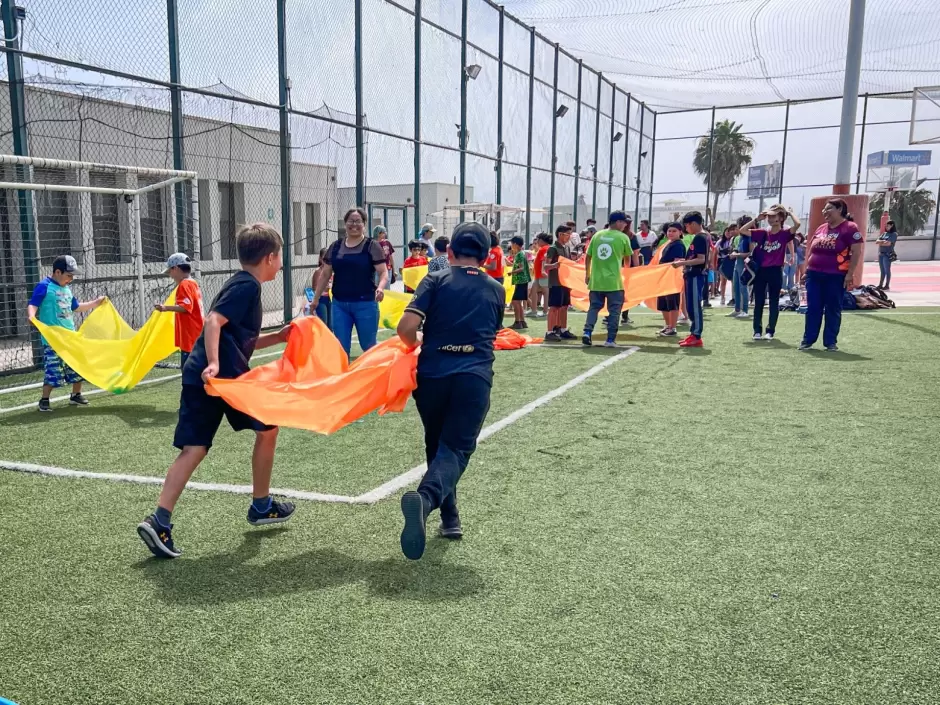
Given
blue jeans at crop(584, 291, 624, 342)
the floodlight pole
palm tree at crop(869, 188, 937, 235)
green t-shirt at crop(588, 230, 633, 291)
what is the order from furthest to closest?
palm tree at crop(869, 188, 937, 235) < the floodlight pole < blue jeans at crop(584, 291, 624, 342) < green t-shirt at crop(588, 230, 633, 291)

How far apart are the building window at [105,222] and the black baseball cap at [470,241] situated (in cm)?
930

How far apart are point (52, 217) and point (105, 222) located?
2.50 ft

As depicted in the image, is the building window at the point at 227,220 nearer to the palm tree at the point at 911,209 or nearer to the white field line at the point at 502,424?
the white field line at the point at 502,424

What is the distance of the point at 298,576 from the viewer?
12.3 ft

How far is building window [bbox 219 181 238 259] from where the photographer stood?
15.0 metres

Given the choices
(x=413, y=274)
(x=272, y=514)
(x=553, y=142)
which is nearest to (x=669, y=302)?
(x=413, y=274)

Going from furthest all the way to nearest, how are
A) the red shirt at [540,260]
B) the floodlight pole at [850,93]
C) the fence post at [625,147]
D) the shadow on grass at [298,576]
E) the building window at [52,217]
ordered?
the fence post at [625,147] < the floodlight pole at [850,93] < the red shirt at [540,260] < the building window at [52,217] < the shadow on grass at [298,576]

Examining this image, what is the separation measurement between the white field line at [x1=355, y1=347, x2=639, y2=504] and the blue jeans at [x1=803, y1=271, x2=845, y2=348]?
2.53m

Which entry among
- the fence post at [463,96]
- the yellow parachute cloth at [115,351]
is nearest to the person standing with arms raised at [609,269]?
the yellow parachute cloth at [115,351]

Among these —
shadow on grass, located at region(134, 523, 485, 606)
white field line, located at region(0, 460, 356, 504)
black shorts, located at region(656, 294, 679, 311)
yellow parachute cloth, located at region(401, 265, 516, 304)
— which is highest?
yellow parachute cloth, located at region(401, 265, 516, 304)

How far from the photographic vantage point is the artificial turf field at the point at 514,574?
9.27 ft

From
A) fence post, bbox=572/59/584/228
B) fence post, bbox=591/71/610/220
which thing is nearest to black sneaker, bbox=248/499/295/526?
fence post, bbox=572/59/584/228

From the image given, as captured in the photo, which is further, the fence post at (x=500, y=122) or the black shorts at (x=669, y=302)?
the fence post at (x=500, y=122)

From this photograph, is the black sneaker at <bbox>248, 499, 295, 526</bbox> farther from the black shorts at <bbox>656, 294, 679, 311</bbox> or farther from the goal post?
the black shorts at <bbox>656, 294, 679, 311</bbox>
